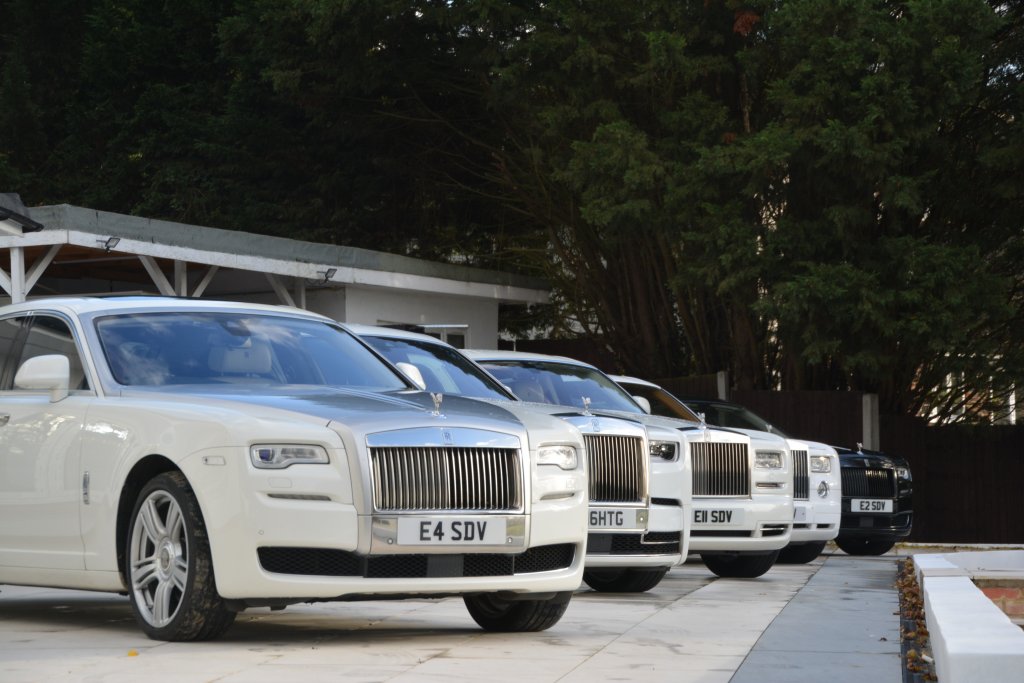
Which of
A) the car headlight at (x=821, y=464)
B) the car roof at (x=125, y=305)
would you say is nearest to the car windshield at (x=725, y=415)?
the car headlight at (x=821, y=464)

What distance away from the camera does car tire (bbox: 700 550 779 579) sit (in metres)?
14.6

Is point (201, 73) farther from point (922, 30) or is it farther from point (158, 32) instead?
point (922, 30)

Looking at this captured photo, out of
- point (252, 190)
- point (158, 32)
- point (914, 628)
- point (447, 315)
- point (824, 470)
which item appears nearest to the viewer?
point (914, 628)

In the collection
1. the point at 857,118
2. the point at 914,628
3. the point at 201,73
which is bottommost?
the point at 914,628

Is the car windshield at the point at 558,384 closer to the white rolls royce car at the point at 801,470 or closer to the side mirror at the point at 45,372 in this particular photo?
the white rolls royce car at the point at 801,470

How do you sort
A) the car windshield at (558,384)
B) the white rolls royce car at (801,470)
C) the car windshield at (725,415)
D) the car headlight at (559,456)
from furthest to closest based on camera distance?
the car windshield at (725,415)
the white rolls royce car at (801,470)
the car windshield at (558,384)
the car headlight at (559,456)

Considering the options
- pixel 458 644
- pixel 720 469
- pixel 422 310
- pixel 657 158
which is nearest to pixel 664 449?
pixel 720 469

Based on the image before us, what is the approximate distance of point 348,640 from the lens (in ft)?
25.9

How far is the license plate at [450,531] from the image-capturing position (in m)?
7.39

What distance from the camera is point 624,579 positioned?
39.7 feet

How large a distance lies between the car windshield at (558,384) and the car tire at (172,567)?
5.40m

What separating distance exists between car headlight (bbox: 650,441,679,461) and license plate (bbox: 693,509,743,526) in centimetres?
163

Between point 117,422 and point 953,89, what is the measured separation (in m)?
16.6

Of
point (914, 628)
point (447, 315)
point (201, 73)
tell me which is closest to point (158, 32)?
point (201, 73)
